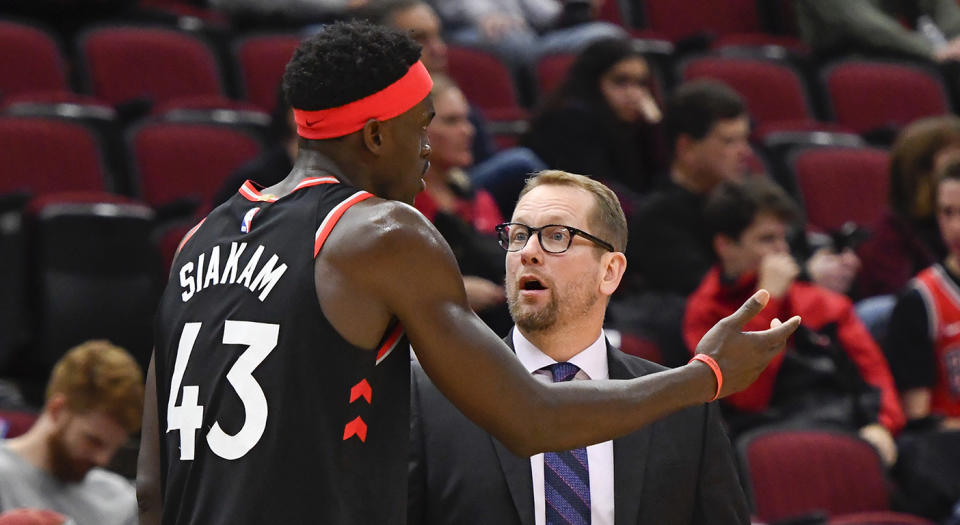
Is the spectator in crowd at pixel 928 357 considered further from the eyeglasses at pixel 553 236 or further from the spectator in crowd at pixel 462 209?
the eyeglasses at pixel 553 236

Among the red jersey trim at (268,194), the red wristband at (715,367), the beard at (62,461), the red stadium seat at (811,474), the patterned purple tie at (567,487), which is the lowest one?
the red stadium seat at (811,474)

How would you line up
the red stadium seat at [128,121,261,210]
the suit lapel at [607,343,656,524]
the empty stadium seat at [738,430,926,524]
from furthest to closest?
1. the red stadium seat at [128,121,261,210]
2. the empty stadium seat at [738,430,926,524]
3. the suit lapel at [607,343,656,524]

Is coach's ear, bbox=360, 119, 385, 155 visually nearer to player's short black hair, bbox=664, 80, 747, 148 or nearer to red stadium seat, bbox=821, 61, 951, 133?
player's short black hair, bbox=664, 80, 747, 148

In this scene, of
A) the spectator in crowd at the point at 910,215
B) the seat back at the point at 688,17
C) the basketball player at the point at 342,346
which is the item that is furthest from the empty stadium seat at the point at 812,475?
the seat back at the point at 688,17

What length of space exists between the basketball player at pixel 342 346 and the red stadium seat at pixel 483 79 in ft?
16.4

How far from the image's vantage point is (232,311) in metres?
2.52

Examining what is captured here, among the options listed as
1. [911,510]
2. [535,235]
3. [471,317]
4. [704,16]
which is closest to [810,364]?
[911,510]

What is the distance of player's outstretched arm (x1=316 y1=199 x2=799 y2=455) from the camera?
2.44 metres

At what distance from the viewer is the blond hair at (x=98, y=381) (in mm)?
4855

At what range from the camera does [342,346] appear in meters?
2.45

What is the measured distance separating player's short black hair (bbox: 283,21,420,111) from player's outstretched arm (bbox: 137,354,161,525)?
2.04ft

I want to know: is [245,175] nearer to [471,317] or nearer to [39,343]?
[39,343]

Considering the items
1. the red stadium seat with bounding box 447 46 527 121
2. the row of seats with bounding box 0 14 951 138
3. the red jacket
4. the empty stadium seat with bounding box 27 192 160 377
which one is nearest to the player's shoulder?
the red jacket

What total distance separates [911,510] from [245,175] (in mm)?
2787
